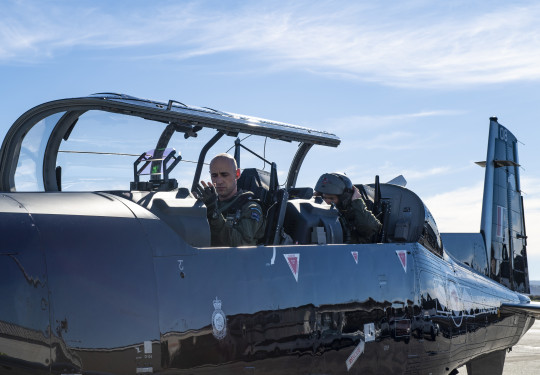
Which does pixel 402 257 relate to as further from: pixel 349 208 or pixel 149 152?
pixel 149 152

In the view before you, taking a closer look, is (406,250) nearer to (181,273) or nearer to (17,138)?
(181,273)

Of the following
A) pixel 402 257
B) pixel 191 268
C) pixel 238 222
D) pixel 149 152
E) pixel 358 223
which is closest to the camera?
pixel 191 268

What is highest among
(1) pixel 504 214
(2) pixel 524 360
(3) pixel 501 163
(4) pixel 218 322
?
(3) pixel 501 163

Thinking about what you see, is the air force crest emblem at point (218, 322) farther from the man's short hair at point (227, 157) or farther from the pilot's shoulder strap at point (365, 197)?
the pilot's shoulder strap at point (365, 197)

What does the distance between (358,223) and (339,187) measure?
14.4 inches

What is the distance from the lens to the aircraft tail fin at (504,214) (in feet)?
29.9

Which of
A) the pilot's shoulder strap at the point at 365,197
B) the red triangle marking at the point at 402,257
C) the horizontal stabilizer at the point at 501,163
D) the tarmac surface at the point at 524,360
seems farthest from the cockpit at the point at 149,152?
the tarmac surface at the point at 524,360

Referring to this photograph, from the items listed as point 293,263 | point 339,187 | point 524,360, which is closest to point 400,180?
point 339,187

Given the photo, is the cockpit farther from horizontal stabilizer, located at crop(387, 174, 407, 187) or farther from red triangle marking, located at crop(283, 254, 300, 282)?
horizontal stabilizer, located at crop(387, 174, 407, 187)

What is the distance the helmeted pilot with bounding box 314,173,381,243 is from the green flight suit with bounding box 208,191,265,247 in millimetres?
1032

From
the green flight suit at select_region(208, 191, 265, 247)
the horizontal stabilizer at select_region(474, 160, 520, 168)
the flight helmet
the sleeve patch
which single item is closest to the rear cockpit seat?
the green flight suit at select_region(208, 191, 265, 247)

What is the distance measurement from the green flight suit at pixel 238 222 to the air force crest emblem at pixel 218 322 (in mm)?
562

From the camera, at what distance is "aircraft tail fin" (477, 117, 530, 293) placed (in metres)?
9.12

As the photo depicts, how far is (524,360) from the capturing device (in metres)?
11.6
